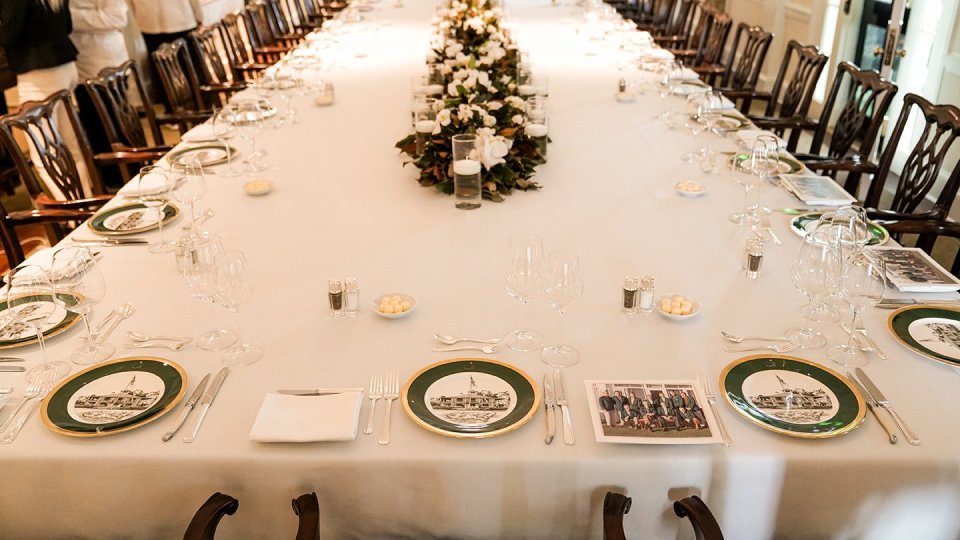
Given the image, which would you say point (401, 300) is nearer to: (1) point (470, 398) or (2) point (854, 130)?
(1) point (470, 398)

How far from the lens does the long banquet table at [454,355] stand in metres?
1.47

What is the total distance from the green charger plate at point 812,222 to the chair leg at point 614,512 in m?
1.19

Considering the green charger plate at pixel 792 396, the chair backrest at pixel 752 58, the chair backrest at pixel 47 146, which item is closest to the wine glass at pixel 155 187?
the chair backrest at pixel 47 146

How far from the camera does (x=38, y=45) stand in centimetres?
458

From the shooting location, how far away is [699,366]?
172 centimetres

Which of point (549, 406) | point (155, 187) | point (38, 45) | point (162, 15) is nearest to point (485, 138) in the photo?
point (155, 187)

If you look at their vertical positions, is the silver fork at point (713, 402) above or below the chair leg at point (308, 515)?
above

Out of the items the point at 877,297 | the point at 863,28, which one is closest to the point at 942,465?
the point at 877,297

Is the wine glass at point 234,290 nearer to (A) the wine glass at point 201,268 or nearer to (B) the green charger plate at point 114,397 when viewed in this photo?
(A) the wine glass at point 201,268

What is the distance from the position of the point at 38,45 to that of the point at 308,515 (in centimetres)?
427

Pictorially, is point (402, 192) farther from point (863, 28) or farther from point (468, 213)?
point (863, 28)

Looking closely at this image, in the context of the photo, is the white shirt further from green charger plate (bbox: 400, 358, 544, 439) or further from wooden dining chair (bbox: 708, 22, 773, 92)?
green charger plate (bbox: 400, 358, 544, 439)

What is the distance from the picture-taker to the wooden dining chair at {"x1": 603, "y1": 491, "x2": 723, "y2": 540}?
1.35 meters

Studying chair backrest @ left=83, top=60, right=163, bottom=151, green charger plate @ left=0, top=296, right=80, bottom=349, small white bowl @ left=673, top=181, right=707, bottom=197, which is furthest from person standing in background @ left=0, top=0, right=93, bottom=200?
small white bowl @ left=673, top=181, right=707, bottom=197
